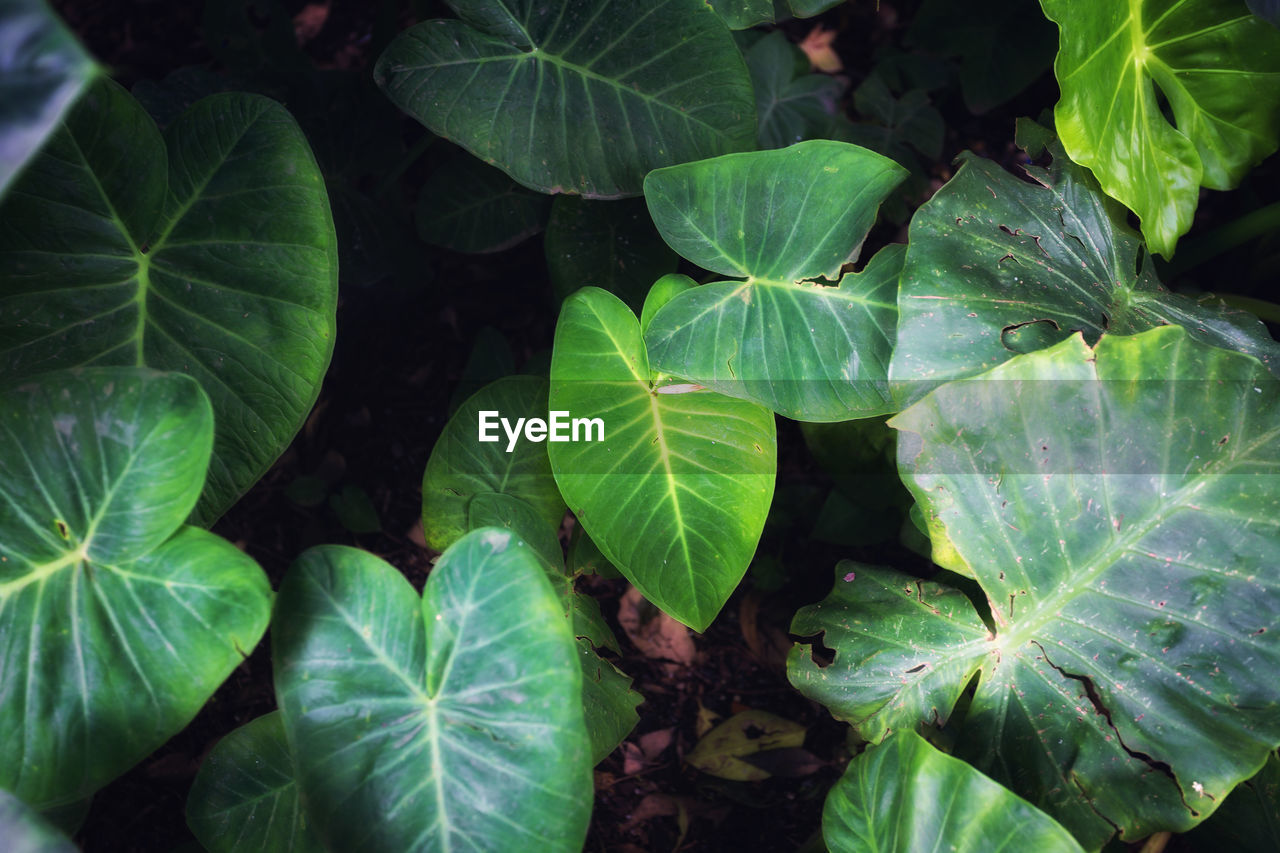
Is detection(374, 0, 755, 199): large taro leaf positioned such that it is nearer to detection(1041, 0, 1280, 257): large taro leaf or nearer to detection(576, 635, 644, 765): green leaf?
detection(1041, 0, 1280, 257): large taro leaf

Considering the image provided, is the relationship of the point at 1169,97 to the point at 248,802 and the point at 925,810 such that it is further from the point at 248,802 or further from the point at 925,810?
the point at 248,802

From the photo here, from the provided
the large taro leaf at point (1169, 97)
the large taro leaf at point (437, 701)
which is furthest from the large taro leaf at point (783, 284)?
the large taro leaf at point (437, 701)

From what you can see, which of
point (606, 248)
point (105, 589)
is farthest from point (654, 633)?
point (105, 589)

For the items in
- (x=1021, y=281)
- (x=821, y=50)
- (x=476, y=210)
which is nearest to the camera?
(x=1021, y=281)

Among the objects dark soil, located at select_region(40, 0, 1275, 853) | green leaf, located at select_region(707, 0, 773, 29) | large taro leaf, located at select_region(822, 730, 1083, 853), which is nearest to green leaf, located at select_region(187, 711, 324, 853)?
dark soil, located at select_region(40, 0, 1275, 853)

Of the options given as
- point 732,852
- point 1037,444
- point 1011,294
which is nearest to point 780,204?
point 1011,294
